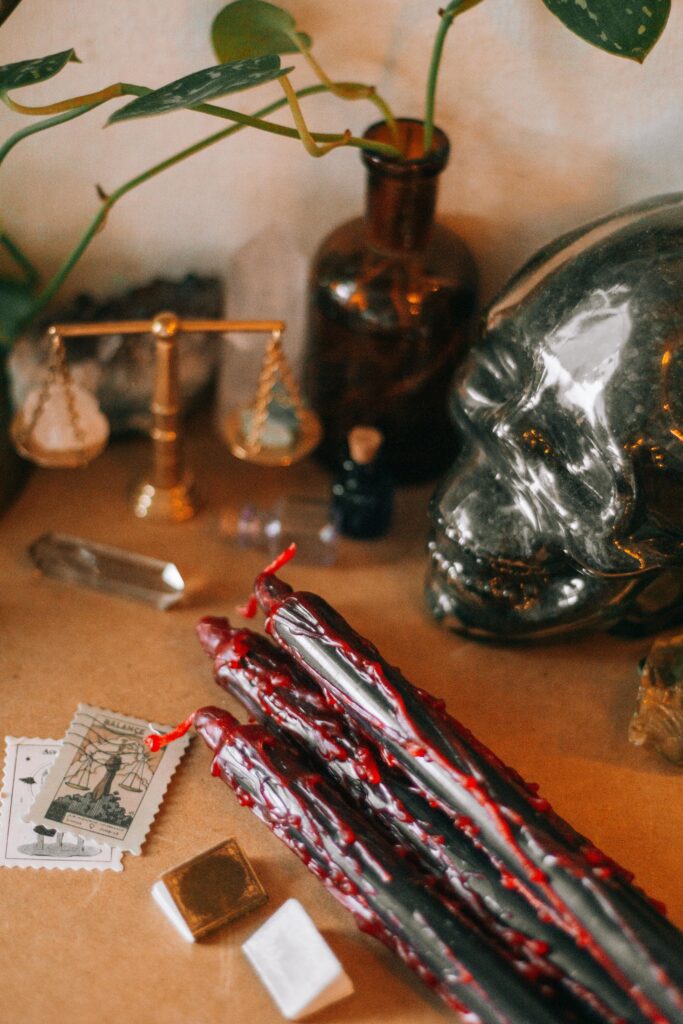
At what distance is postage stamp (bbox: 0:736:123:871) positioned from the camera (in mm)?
864

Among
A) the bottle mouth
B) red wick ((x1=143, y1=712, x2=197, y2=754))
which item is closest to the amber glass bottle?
the bottle mouth

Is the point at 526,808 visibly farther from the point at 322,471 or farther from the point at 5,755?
the point at 322,471

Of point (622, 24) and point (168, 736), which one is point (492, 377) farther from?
point (168, 736)

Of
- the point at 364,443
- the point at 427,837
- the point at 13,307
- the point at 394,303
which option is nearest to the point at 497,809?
the point at 427,837

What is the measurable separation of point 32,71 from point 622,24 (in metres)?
0.50

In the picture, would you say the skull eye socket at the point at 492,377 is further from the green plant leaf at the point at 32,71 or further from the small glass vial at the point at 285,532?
the green plant leaf at the point at 32,71

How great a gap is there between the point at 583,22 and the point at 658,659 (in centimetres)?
57

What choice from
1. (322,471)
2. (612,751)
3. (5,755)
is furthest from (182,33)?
(612,751)

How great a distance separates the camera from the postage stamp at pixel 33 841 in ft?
2.84

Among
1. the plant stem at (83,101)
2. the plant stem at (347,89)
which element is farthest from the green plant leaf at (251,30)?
the plant stem at (83,101)

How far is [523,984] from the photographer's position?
743mm

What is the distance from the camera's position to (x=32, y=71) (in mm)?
871

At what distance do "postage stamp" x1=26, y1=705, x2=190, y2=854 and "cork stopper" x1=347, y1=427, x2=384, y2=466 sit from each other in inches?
13.3

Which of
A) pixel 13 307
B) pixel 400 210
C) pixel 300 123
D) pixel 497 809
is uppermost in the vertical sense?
pixel 300 123
